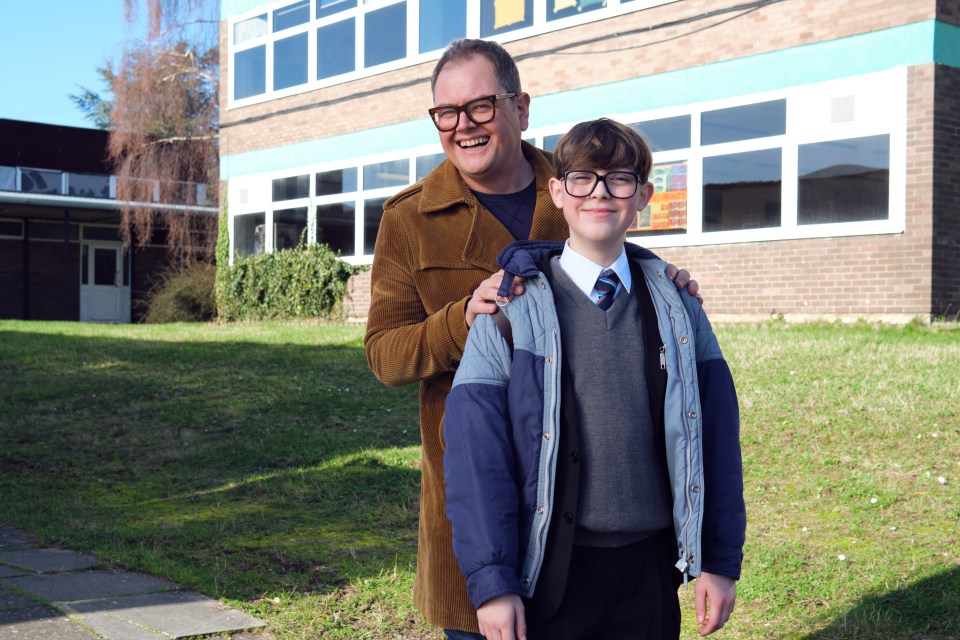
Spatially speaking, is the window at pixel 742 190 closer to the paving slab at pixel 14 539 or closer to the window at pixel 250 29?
the paving slab at pixel 14 539

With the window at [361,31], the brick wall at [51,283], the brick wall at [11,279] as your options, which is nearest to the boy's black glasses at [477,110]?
the window at [361,31]

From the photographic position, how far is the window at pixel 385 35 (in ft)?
67.2

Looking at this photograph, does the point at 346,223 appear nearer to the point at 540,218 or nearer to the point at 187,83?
the point at 187,83

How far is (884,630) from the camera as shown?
14.4ft

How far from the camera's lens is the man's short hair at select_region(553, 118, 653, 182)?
2.40 m

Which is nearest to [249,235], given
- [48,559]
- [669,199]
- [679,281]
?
[669,199]

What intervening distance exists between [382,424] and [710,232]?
7.83 metres

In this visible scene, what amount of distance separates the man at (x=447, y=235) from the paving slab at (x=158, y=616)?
6.78 ft

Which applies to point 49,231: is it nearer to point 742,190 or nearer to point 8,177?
point 8,177

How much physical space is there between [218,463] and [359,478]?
1.36 meters

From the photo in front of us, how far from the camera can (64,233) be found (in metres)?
32.0

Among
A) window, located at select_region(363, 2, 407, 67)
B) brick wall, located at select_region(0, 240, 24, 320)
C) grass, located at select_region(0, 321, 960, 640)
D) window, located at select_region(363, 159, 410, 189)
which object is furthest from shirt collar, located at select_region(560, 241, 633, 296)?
brick wall, located at select_region(0, 240, 24, 320)

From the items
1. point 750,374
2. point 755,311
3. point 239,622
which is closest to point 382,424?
point 750,374

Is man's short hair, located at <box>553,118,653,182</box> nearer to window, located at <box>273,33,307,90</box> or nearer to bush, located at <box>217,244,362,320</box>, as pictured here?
bush, located at <box>217,244,362,320</box>
